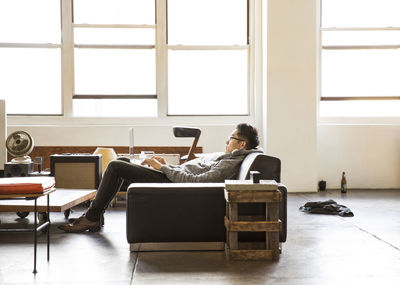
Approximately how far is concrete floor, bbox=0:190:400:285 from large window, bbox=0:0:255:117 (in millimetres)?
3337

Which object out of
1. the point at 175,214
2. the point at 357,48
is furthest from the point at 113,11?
the point at 175,214

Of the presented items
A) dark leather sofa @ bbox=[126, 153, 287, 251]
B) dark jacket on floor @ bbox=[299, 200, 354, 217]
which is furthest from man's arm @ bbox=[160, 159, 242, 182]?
dark jacket on floor @ bbox=[299, 200, 354, 217]

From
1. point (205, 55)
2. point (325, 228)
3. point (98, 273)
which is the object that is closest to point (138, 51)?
point (205, 55)

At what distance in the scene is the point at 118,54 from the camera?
7848mm

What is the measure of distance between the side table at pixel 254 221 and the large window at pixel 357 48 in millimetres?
4805

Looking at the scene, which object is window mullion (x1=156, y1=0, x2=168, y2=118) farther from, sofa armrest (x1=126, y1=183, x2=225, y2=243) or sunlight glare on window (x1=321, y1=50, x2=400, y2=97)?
sofa armrest (x1=126, y1=183, x2=225, y2=243)

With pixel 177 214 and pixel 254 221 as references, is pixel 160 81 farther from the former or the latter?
pixel 254 221

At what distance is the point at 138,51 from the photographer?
7.88 m

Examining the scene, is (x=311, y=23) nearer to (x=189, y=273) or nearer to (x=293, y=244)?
(x=293, y=244)

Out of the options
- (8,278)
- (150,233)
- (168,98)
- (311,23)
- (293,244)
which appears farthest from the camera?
(168,98)

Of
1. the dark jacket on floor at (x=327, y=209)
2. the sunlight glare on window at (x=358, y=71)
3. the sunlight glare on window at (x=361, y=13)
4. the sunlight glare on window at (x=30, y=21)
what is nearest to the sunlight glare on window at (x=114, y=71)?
the sunlight glare on window at (x=30, y=21)

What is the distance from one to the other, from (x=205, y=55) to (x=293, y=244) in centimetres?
453

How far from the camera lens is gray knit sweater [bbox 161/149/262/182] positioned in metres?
4.04

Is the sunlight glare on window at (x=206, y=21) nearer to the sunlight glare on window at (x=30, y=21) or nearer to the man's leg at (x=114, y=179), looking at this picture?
A: the sunlight glare on window at (x=30, y=21)
